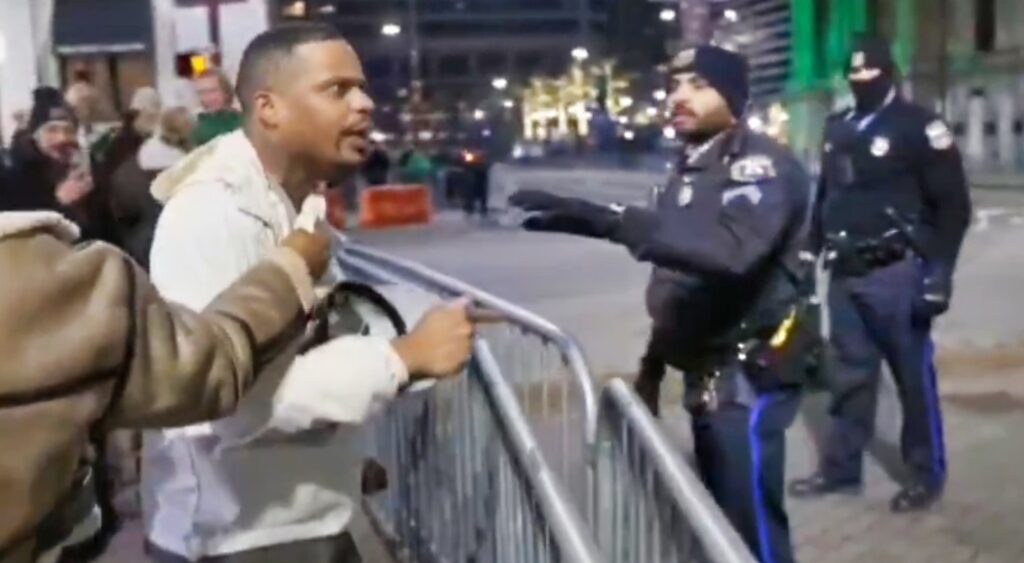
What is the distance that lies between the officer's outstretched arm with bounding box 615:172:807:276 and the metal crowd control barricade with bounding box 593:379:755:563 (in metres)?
0.62

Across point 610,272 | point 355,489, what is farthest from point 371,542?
point 610,272

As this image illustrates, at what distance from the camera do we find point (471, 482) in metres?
5.21

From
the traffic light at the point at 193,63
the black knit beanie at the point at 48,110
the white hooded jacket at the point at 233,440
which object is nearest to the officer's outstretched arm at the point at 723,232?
the white hooded jacket at the point at 233,440

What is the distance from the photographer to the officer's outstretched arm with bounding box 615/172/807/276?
4.35 meters

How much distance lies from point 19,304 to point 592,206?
9.23 ft

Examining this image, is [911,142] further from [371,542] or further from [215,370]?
[215,370]

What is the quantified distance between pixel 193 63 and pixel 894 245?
608 cm

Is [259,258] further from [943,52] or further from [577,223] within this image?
[943,52]

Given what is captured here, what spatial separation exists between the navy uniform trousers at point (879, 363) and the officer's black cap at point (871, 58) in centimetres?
83

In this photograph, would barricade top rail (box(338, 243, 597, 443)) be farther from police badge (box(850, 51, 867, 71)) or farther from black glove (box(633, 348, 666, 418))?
police badge (box(850, 51, 867, 71))

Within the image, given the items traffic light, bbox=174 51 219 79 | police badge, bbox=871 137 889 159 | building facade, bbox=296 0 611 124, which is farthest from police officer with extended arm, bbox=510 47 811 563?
building facade, bbox=296 0 611 124

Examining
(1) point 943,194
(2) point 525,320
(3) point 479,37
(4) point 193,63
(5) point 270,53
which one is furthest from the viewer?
(3) point 479,37

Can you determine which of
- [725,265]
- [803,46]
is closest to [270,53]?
[725,265]

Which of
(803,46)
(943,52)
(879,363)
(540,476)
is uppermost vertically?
(803,46)
